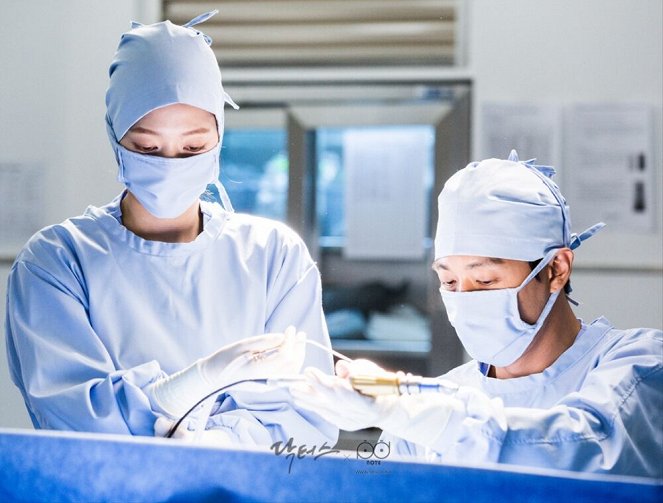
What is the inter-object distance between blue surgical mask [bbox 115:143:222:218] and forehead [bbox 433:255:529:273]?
1.49 feet

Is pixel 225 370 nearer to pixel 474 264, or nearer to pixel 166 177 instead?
pixel 166 177

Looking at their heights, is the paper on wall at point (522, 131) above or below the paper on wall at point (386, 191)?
above

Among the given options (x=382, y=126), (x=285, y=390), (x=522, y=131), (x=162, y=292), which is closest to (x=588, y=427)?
(x=285, y=390)

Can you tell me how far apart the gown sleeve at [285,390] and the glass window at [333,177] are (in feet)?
2.78

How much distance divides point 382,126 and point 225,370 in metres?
1.42

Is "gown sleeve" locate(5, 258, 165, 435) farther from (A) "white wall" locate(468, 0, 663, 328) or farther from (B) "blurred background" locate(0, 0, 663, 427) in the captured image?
(A) "white wall" locate(468, 0, 663, 328)

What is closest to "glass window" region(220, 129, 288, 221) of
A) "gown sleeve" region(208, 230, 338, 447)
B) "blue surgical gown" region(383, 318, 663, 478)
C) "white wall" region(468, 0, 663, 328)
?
"gown sleeve" region(208, 230, 338, 447)

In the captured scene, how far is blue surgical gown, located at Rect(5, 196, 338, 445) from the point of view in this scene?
4.19 feet

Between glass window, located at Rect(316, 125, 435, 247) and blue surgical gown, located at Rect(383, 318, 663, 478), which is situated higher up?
glass window, located at Rect(316, 125, 435, 247)

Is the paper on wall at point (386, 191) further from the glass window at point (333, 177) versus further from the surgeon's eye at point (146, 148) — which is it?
the surgeon's eye at point (146, 148)

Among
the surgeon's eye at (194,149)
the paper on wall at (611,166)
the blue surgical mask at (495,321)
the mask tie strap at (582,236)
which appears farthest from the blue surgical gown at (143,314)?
the paper on wall at (611,166)

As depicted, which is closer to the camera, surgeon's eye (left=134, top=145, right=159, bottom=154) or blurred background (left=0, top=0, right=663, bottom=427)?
surgeon's eye (left=134, top=145, right=159, bottom=154)

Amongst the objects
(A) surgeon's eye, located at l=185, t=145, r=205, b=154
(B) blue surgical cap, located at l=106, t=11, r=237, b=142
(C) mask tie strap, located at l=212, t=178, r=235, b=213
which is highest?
(B) blue surgical cap, located at l=106, t=11, r=237, b=142

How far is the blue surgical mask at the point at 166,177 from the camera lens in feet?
4.39
